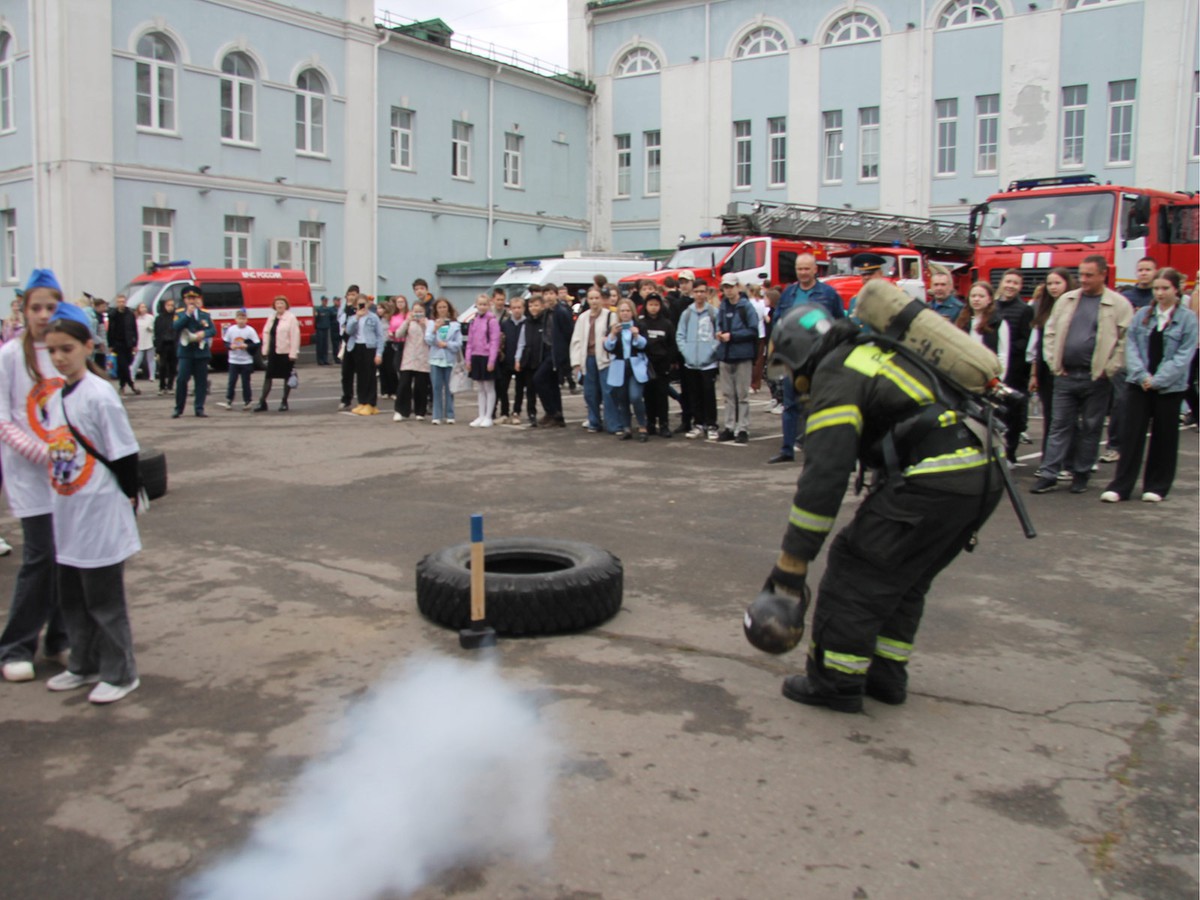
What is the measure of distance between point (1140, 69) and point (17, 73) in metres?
31.8

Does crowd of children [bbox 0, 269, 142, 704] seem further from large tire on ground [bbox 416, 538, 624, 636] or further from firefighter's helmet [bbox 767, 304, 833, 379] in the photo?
firefighter's helmet [bbox 767, 304, 833, 379]

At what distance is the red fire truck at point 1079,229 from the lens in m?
19.9

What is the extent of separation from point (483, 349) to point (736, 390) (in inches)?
148

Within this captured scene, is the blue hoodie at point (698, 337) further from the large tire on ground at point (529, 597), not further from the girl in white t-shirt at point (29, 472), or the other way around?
the girl in white t-shirt at point (29, 472)

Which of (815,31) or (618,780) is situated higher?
(815,31)

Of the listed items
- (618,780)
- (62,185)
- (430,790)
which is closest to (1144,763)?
(618,780)

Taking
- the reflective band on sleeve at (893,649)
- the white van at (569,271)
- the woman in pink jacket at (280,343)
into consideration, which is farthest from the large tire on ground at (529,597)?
the white van at (569,271)

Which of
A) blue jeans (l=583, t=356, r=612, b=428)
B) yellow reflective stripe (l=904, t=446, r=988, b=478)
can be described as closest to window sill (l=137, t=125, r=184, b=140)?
blue jeans (l=583, t=356, r=612, b=428)

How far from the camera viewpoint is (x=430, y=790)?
3695 millimetres

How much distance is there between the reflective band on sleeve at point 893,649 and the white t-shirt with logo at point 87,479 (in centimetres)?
316

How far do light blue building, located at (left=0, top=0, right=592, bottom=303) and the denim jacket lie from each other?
2564cm

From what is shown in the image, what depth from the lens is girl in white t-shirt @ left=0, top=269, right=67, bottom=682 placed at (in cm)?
450

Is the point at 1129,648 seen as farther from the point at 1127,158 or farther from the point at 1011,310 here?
the point at 1127,158

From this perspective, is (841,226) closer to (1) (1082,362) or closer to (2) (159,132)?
(2) (159,132)
